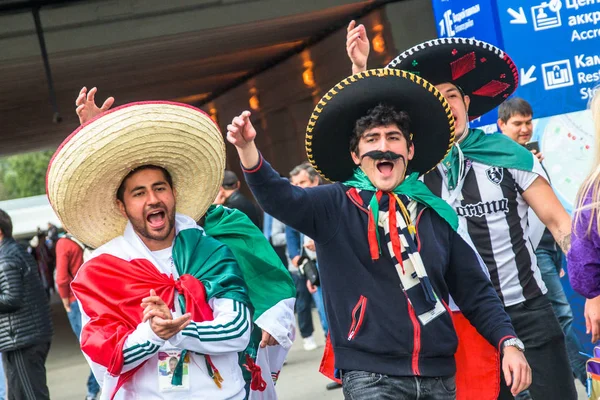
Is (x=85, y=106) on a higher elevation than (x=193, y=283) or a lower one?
higher

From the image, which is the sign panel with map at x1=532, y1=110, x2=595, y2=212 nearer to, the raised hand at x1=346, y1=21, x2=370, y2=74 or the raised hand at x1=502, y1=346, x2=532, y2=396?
the raised hand at x1=346, y1=21, x2=370, y2=74

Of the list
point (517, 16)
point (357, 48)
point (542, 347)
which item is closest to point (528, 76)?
point (517, 16)

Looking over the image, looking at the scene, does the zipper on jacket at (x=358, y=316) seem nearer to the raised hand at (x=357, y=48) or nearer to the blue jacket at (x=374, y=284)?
the blue jacket at (x=374, y=284)

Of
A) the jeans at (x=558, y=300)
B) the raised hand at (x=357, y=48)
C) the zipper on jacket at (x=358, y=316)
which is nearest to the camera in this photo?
the zipper on jacket at (x=358, y=316)

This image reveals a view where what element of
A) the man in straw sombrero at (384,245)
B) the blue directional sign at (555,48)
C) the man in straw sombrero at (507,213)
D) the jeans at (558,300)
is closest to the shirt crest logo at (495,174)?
the man in straw sombrero at (507,213)

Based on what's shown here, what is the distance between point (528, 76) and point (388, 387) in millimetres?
4503

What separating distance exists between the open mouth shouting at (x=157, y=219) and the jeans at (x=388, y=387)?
36.8 inches

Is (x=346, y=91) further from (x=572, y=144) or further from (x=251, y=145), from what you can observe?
(x=572, y=144)

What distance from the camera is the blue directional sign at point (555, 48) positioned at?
23.2ft

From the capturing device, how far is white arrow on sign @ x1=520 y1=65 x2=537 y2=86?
710cm

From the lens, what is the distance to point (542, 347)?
13.6 ft

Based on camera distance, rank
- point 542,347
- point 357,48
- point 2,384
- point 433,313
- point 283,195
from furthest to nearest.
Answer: point 2,384 < point 542,347 < point 357,48 < point 433,313 < point 283,195

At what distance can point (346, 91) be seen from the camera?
11.1 ft

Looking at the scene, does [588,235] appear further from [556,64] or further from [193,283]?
[556,64]
